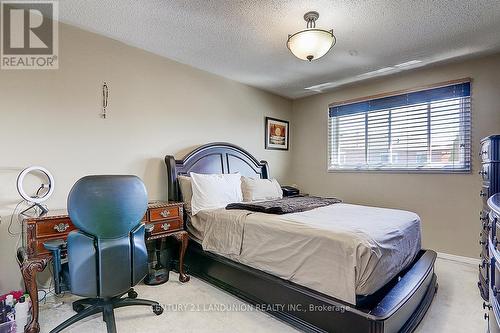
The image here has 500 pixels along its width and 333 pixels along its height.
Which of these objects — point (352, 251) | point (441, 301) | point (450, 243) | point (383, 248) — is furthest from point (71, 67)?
point (450, 243)

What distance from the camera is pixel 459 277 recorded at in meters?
2.80

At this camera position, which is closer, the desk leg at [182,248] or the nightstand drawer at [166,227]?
the nightstand drawer at [166,227]

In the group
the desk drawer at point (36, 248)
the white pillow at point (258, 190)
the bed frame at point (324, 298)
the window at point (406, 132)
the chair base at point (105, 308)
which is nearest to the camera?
the bed frame at point (324, 298)

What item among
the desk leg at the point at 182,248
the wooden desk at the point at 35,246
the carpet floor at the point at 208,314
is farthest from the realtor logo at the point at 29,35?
the carpet floor at the point at 208,314

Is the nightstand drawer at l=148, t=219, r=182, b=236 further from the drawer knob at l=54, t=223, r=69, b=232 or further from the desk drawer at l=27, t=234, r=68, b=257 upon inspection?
the desk drawer at l=27, t=234, r=68, b=257

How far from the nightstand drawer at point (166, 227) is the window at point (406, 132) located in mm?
2838

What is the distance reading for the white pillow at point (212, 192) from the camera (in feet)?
9.60

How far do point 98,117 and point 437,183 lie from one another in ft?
13.7

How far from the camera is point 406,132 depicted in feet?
12.2

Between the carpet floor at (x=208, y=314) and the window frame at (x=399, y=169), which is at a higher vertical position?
the window frame at (x=399, y=169)

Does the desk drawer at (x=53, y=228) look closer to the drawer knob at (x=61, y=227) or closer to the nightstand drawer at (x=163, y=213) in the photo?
the drawer knob at (x=61, y=227)

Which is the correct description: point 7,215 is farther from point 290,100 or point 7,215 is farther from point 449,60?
point 449,60

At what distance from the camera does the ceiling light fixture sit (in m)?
2.14

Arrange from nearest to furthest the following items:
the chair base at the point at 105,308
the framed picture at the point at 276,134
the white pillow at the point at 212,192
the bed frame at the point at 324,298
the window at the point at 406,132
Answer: the bed frame at the point at 324,298 < the chair base at the point at 105,308 < the white pillow at the point at 212,192 < the window at the point at 406,132 < the framed picture at the point at 276,134
